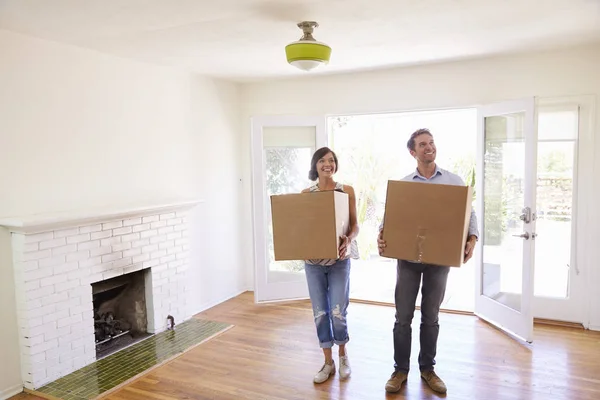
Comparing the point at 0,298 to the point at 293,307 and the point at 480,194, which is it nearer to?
the point at 293,307

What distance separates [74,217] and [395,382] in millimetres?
2214

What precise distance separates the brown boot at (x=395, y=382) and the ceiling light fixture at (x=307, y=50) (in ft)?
6.24

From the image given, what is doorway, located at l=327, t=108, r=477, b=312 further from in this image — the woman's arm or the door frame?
the woman's arm

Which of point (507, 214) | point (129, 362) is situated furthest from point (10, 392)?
point (507, 214)

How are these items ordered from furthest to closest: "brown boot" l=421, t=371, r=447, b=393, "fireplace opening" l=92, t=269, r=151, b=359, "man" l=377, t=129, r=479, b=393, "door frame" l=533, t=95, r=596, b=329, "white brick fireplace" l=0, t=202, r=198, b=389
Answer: "door frame" l=533, t=95, r=596, b=329, "fireplace opening" l=92, t=269, r=151, b=359, "white brick fireplace" l=0, t=202, r=198, b=389, "brown boot" l=421, t=371, r=447, b=393, "man" l=377, t=129, r=479, b=393

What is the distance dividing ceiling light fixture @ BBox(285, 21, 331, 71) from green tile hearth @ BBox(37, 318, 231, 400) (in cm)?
222

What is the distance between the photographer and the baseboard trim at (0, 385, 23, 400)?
273 cm

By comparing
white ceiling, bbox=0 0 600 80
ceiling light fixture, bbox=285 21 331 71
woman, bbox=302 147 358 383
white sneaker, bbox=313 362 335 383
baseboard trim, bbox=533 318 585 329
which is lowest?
baseboard trim, bbox=533 318 585 329

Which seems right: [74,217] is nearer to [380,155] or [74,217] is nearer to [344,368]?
[344,368]

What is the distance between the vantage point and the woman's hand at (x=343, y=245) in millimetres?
2545

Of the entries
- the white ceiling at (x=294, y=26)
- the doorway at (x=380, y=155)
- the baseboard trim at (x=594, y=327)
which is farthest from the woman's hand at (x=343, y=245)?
the doorway at (x=380, y=155)

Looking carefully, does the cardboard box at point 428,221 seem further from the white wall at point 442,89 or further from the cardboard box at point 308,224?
the white wall at point 442,89

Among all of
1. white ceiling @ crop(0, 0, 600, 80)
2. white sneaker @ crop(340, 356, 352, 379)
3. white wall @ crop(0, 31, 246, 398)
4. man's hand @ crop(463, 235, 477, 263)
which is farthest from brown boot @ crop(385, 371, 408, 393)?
white wall @ crop(0, 31, 246, 398)

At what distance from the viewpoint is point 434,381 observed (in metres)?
2.66
